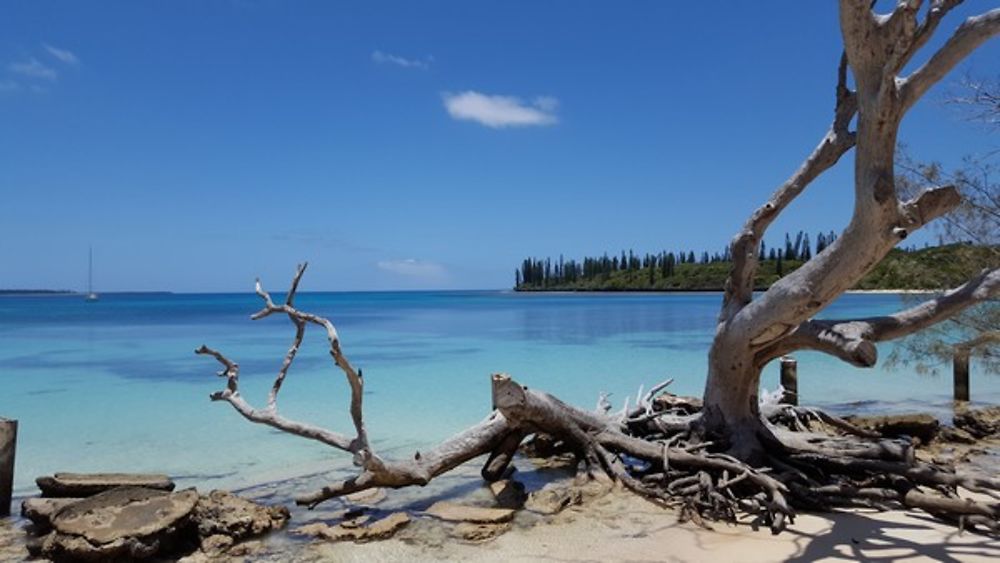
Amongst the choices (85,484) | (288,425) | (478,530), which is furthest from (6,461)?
(478,530)

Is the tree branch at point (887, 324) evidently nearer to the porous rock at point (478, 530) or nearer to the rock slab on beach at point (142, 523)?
the porous rock at point (478, 530)

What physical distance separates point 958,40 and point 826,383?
14322 mm

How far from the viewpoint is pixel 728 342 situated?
7074 millimetres

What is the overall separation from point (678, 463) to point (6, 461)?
6851 millimetres

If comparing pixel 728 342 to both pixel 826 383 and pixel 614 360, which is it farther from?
pixel 614 360

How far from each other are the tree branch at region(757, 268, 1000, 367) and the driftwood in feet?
4.32

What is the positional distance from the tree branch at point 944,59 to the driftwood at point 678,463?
3316mm

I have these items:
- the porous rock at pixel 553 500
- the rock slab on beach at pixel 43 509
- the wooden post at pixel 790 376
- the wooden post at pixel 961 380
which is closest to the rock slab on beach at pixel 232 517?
the rock slab on beach at pixel 43 509

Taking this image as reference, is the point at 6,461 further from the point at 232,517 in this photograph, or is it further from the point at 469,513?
the point at 469,513

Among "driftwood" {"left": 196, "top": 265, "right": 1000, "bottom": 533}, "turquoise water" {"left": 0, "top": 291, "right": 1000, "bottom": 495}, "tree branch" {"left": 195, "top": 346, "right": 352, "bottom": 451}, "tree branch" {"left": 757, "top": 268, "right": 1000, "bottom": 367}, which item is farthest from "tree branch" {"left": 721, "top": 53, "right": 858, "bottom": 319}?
"turquoise water" {"left": 0, "top": 291, "right": 1000, "bottom": 495}

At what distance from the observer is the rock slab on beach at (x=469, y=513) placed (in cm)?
643

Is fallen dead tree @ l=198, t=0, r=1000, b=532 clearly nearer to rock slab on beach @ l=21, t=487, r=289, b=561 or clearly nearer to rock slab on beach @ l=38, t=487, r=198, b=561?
rock slab on beach @ l=21, t=487, r=289, b=561

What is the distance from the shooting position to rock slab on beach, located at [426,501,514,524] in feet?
21.1

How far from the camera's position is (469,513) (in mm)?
6613
